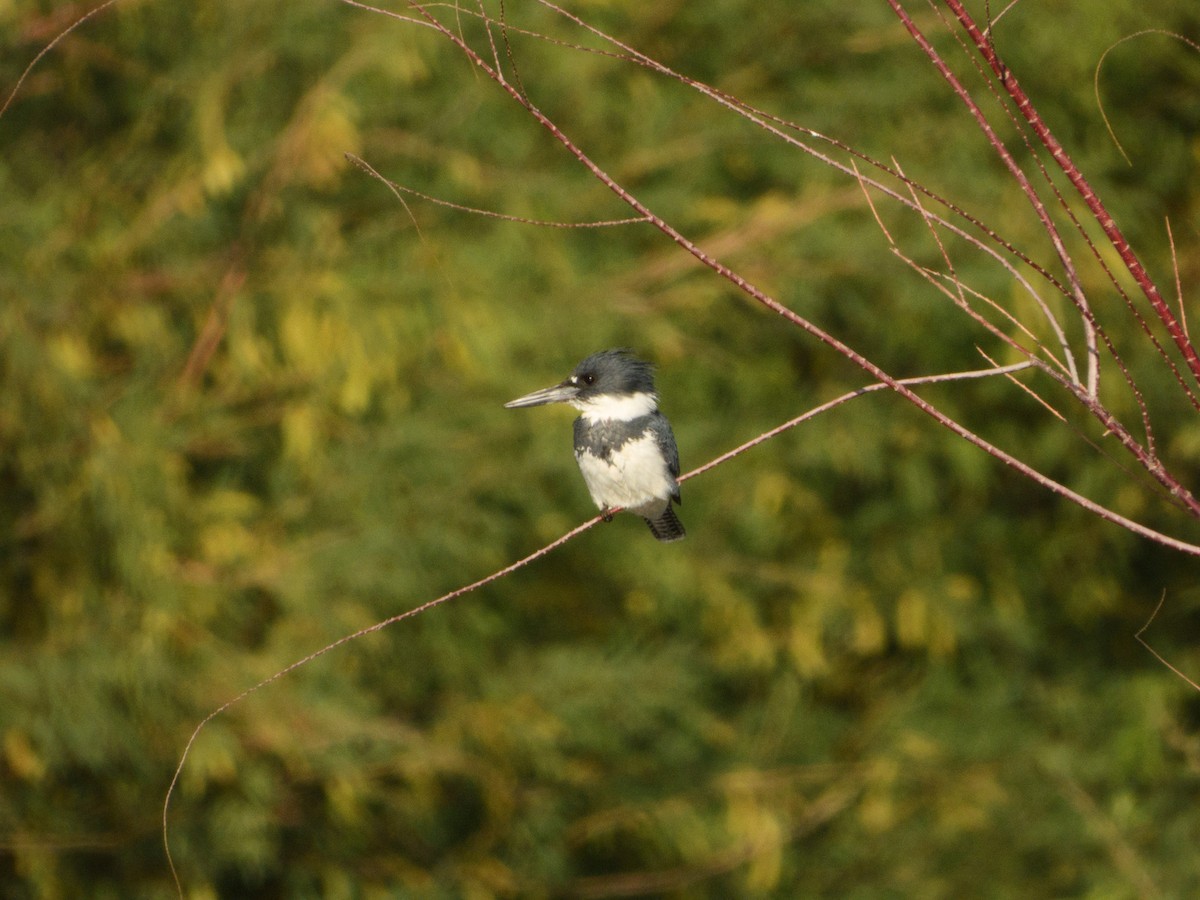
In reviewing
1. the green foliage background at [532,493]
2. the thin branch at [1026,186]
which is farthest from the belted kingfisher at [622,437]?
the green foliage background at [532,493]

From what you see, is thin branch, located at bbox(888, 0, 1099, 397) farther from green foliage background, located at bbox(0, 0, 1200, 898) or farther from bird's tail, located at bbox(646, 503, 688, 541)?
green foliage background, located at bbox(0, 0, 1200, 898)

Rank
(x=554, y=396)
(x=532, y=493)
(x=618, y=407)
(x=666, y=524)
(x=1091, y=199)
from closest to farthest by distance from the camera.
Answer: (x=1091, y=199), (x=554, y=396), (x=618, y=407), (x=666, y=524), (x=532, y=493)

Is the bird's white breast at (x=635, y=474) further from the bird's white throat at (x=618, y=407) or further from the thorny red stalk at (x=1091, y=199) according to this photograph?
the thorny red stalk at (x=1091, y=199)

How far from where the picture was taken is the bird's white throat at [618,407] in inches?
99.8

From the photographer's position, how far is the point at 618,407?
2.66 meters

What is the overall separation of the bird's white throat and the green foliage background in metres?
2.21

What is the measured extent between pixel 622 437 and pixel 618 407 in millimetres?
75

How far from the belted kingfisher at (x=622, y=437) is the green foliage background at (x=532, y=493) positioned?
2164mm

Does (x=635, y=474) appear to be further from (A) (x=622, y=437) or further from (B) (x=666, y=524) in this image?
(B) (x=666, y=524)

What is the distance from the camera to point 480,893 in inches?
208

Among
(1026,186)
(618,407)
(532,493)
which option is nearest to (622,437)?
(618,407)

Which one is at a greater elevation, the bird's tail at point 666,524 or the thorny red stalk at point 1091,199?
the thorny red stalk at point 1091,199

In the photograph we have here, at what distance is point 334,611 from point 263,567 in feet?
0.86

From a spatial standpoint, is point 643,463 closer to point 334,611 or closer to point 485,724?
point 334,611
